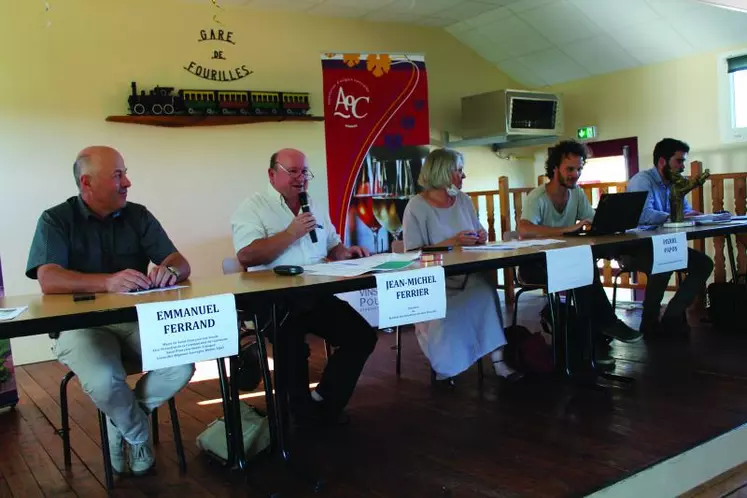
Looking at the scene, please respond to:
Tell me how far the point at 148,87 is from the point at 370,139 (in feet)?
5.12

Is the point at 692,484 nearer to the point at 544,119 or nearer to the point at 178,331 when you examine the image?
the point at 178,331

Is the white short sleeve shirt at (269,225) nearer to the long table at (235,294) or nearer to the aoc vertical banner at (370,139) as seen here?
the long table at (235,294)

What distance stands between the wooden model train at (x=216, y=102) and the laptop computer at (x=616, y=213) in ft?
8.24

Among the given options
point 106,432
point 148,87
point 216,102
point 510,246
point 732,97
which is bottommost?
point 106,432

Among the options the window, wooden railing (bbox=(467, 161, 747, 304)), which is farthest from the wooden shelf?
the window

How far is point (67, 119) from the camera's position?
4195 millimetres

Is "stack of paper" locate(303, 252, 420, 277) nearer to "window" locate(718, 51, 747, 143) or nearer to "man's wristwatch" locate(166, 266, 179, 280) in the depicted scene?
"man's wristwatch" locate(166, 266, 179, 280)

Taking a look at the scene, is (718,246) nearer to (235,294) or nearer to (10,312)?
(235,294)

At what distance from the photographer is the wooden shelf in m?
4.32

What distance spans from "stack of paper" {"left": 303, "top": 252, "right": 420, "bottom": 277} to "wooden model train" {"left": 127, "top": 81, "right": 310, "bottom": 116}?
257 cm

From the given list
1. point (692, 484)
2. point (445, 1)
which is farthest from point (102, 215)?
point (445, 1)

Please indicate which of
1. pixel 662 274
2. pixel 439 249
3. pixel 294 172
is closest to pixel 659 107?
pixel 662 274

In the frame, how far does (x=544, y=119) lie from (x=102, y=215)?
14.2ft

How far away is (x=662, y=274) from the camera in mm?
3910
